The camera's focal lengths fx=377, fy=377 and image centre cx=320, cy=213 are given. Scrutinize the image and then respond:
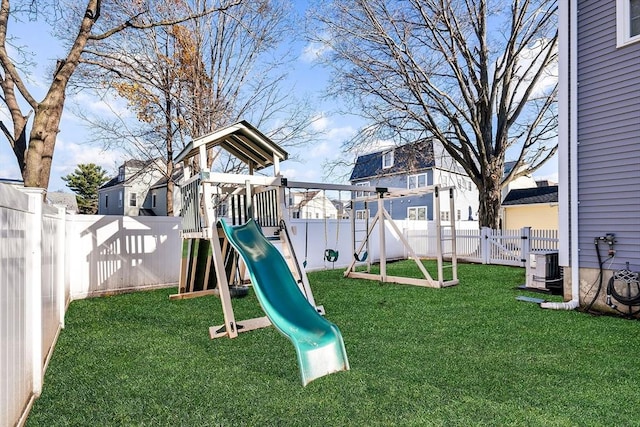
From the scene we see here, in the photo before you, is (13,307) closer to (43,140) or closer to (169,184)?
(43,140)

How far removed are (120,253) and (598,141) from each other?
7.79 m

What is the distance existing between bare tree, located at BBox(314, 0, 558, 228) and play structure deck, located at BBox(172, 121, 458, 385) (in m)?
5.33

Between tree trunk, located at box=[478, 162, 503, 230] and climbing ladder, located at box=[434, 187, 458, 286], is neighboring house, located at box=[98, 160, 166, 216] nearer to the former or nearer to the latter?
climbing ladder, located at box=[434, 187, 458, 286]

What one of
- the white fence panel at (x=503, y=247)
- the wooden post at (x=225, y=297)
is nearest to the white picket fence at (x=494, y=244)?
the white fence panel at (x=503, y=247)

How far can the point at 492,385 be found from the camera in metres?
2.70

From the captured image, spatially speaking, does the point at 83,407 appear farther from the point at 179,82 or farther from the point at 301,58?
the point at 301,58

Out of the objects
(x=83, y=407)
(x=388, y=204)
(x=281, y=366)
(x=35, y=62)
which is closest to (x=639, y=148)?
(x=281, y=366)

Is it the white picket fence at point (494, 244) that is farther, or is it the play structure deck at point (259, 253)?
the white picket fence at point (494, 244)

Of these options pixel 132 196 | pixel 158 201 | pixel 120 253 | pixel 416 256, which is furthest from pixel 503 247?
pixel 132 196

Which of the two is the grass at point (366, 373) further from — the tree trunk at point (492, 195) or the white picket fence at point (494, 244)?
the tree trunk at point (492, 195)

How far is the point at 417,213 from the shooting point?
794 inches

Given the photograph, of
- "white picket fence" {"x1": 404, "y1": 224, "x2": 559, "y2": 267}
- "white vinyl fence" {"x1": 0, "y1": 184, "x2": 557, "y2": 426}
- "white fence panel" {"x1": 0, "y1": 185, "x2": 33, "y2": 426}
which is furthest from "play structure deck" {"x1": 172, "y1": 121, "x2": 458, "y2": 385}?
"white picket fence" {"x1": 404, "y1": 224, "x2": 559, "y2": 267}

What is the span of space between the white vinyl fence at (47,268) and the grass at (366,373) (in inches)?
14.6

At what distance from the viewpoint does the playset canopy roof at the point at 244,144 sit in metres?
5.22
